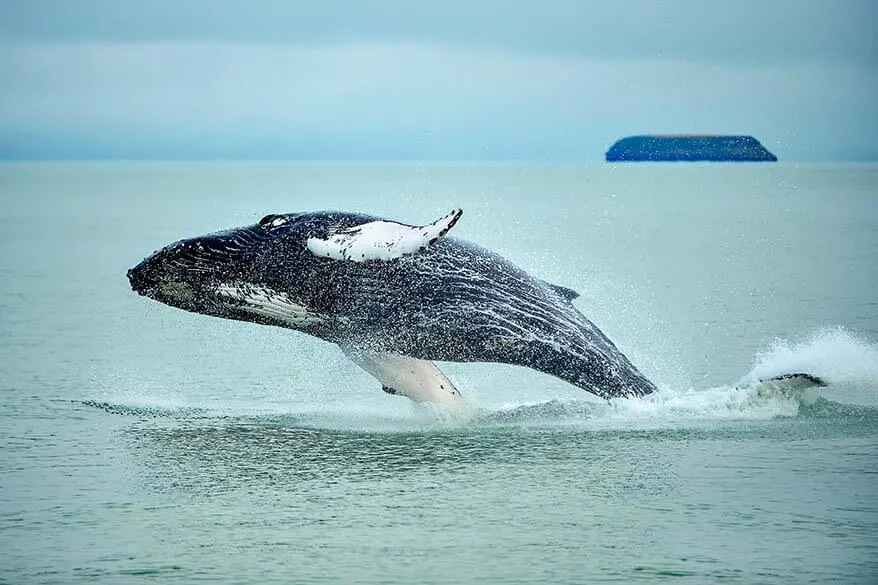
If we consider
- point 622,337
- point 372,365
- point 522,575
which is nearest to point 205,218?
point 622,337

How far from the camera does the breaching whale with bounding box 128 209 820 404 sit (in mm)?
14406

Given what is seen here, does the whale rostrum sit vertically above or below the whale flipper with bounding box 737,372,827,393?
above

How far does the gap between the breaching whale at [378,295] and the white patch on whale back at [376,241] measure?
1 cm

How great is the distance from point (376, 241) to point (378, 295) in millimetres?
688

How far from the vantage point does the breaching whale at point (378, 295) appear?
47.3ft

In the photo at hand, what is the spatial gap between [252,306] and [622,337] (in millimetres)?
10115

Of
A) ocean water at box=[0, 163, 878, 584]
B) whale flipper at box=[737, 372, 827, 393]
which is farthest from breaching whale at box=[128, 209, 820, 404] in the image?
whale flipper at box=[737, 372, 827, 393]

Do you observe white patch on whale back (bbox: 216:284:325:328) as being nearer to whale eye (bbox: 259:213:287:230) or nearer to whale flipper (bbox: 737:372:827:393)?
whale eye (bbox: 259:213:287:230)

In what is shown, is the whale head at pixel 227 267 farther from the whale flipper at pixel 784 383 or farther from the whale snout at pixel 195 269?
the whale flipper at pixel 784 383

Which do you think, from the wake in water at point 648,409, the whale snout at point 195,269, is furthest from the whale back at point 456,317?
the whale snout at point 195,269

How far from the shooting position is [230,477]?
43.9ft

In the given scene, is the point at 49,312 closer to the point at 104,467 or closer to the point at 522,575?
the point at 104,467

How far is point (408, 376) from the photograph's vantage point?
611 inches

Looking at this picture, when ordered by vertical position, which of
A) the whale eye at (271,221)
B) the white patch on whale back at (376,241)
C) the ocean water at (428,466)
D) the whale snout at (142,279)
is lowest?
the ocean water at (428,466)
